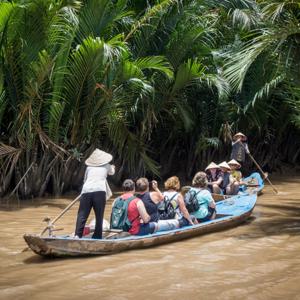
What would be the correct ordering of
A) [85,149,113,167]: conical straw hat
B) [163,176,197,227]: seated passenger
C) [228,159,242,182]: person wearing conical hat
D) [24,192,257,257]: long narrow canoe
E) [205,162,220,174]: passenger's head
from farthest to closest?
[228,159,242,182]: person wearing conical hat → [205,162,220,174]: passenger's head → [163,176,197,227]: seated passenger → [85,149,113,167]: conical straw hat → [24,192,257,257]: long narrow canoe

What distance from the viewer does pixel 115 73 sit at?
461 inches

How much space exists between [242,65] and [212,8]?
893cm

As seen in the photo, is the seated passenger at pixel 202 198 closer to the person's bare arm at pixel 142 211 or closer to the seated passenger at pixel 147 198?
the seated passenger at pixel 147 198

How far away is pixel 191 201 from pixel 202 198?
177 mm

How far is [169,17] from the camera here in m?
14.1

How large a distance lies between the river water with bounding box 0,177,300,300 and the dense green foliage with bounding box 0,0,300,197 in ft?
8.21

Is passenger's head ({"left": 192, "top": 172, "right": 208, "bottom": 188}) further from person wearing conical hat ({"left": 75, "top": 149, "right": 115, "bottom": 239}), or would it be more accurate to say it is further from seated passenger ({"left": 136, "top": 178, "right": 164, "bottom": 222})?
person wearing conical hat ({"left": 75, "top": 149, "right": 115, "bottom": 239})

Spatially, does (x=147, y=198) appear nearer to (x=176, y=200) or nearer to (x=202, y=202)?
(x=176, y=200)

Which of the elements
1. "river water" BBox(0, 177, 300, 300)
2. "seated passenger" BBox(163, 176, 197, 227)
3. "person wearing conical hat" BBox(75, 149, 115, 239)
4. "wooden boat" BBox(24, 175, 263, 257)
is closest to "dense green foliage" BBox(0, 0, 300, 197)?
"seated passenger" BBox(163, 176, 197, 227)

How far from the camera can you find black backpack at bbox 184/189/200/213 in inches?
328

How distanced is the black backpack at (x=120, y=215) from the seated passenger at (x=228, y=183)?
460cm

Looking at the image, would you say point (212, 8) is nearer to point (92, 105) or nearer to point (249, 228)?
point (92, 105)

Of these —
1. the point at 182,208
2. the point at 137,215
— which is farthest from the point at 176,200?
the point at 137,215

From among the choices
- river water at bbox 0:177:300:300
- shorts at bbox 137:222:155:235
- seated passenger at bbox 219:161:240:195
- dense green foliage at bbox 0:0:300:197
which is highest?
dense green foliage at bbox 0:0:300:197
